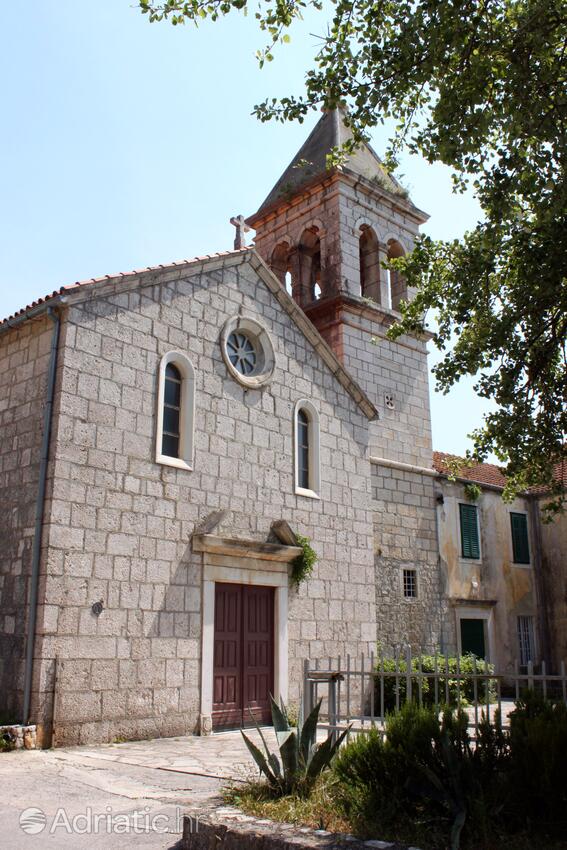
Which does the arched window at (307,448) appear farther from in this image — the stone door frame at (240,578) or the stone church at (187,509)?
the stone door frame at (240,578)

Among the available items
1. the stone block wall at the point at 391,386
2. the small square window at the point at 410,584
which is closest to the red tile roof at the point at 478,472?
the stone block wall at the point at 391,386

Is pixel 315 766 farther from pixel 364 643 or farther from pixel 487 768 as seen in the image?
pixel 364 643

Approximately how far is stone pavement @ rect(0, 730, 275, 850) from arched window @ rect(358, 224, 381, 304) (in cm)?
1132

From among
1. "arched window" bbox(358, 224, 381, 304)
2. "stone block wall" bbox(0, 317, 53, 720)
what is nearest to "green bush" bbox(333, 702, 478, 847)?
"stone block wall" bbox(0, 317, 53, 720)

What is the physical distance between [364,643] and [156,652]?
4.75m

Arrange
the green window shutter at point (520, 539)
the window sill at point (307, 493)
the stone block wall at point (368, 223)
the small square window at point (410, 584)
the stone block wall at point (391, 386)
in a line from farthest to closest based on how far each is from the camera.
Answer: the green window shutter at point (520, 539), the stone block wall at point (368, 223), the stone block wall at point (391, 386), the small square window at point (410, 584), the window sill at point (307, 493)

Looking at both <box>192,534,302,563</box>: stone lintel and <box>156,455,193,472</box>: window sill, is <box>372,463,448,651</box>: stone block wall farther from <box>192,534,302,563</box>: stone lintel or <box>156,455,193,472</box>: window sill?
<box>156,455,193,472</box>: window sill

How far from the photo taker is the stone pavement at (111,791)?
5.23m

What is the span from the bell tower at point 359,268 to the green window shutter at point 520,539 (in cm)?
411

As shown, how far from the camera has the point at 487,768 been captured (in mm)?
5133

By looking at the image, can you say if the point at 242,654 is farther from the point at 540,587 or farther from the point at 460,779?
the point at 540,587

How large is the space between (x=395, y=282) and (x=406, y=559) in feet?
22.6

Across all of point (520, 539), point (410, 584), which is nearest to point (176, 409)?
point (410, 584)

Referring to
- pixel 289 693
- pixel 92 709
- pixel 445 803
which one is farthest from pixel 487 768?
pixel 289 693
